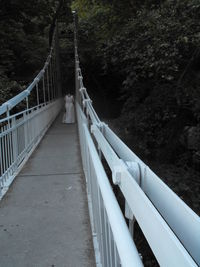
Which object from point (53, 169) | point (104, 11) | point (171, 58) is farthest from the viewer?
point (104, 11)

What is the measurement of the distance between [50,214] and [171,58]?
15.1 feet

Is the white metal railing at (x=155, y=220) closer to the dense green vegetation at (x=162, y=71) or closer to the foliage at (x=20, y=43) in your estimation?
the dense green vegetation at (x=162, y=71)

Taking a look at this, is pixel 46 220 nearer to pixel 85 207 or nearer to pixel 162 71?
pixel 85 207

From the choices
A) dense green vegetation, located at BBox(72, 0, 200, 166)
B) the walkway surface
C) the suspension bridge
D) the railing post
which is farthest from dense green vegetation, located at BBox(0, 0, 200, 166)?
the railing post

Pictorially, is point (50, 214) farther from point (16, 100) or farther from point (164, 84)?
point (164, 84)

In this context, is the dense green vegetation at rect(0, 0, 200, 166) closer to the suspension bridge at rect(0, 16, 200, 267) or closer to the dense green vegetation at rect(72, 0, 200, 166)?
the dense green vegetation at rect(72, 0, 200, 166)

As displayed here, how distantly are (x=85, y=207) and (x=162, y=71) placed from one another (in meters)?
4.33

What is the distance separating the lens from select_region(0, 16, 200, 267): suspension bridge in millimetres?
960

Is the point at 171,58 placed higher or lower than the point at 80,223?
higher

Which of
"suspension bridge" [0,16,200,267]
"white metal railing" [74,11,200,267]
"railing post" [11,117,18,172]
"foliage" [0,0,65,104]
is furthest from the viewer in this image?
"foliage" [0,0,65,104]

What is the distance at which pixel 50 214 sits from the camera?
377cm

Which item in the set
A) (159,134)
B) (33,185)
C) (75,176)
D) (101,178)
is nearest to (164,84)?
(159,134)

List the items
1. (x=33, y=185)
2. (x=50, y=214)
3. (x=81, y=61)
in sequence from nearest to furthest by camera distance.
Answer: (x=50, y=214), (x=33, y=185), (x=81, y=61)

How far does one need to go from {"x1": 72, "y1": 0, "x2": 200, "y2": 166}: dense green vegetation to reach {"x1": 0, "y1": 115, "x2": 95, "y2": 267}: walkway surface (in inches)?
121
